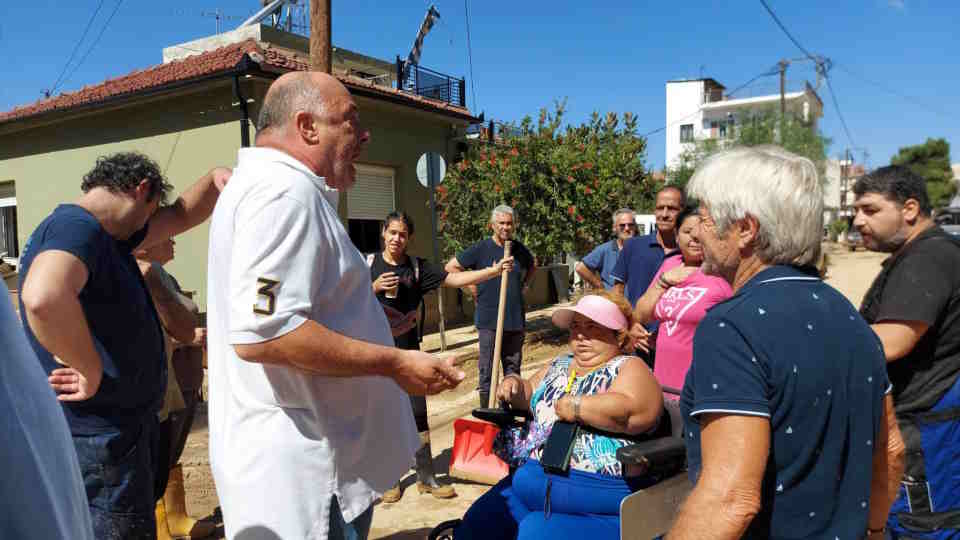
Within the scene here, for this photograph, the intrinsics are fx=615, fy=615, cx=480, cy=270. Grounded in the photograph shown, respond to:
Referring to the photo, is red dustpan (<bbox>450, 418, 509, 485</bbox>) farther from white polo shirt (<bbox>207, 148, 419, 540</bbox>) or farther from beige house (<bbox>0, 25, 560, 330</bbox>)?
beige house (<bbox>0, 25, 560, 330</bbox>)

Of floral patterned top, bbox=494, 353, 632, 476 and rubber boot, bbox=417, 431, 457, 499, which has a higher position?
floral patterned top, bbox=494, 353, 632, 476

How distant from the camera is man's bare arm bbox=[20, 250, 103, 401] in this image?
2057mm

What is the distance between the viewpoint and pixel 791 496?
145 cm

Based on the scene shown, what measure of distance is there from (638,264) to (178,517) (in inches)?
149

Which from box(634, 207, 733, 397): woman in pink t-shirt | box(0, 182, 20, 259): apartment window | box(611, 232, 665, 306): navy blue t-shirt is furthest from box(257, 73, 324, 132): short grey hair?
box(0, 182, 20, 259): apartment window

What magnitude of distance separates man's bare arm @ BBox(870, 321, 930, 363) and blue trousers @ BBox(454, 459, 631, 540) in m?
1.18

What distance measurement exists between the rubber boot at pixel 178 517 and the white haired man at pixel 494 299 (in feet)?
8.38

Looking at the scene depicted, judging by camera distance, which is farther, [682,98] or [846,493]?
[682,98]

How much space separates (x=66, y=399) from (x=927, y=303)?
10.5 ft

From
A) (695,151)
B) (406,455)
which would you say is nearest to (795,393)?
(406,455)

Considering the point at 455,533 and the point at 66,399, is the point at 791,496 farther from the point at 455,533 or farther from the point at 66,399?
the point at 66,399

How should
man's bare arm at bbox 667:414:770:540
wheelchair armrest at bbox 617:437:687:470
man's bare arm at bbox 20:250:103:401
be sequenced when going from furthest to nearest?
wheelchair armrest at bbox 617:437:687:470 → man's bare arm at bbox 20:250:103:401 → man's bare arm at bbox 667:414:770:540

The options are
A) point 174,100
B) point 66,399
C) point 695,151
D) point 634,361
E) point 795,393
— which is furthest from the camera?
point 695,151

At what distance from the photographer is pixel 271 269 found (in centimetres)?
155
